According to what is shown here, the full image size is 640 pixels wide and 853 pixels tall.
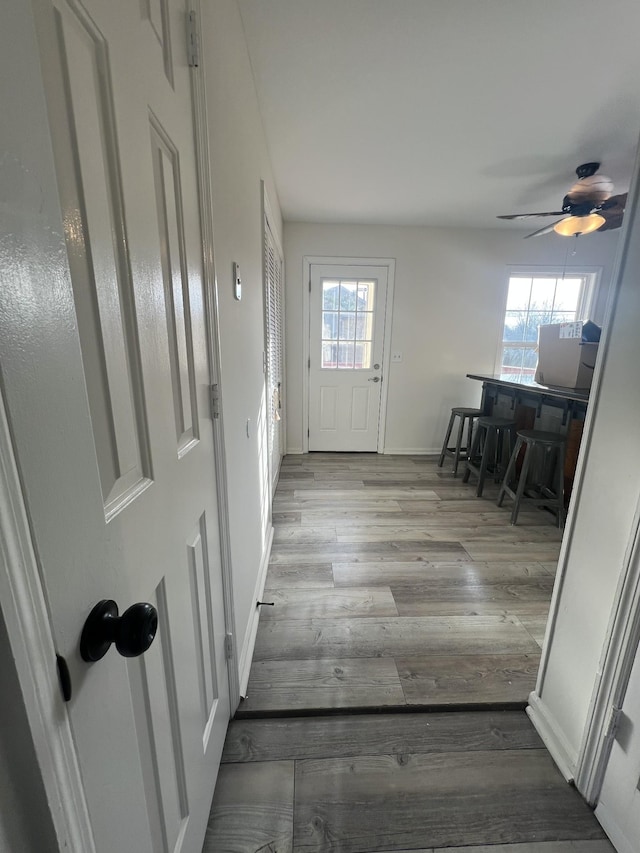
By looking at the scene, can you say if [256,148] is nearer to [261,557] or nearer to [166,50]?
[166,50]

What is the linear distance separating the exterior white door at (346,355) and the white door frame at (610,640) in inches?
119

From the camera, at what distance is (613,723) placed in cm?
94

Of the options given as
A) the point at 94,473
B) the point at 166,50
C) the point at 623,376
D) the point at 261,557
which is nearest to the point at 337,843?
the point at 261,557

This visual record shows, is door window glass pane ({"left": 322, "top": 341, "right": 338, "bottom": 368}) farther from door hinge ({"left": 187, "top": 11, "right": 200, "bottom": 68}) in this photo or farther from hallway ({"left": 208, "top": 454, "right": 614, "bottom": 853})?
door hinge ({"left": 187, "top": 11, "right": 200, "bottom": 68})

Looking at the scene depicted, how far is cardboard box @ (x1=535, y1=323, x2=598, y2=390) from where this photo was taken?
241 cm

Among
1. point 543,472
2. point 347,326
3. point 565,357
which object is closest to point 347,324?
point 347,326

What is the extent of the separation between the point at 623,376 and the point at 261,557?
1714 mm

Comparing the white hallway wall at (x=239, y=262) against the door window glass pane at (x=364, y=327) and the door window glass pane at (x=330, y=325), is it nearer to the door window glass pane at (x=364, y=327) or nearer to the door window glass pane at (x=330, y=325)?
the door window glass pane at (x=330, y=325)

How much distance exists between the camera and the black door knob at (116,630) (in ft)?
1.20

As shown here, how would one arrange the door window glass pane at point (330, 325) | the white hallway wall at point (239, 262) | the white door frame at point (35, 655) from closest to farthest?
the white door frame at point (35, 655), the white hallway wall at point (239, 262), the door window glass pane at point (330, 325)

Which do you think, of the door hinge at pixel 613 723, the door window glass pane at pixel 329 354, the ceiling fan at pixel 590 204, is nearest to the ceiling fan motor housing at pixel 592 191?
the ceiling fan at pixel 590 204

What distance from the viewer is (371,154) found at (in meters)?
2.37

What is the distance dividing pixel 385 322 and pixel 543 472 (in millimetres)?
2150

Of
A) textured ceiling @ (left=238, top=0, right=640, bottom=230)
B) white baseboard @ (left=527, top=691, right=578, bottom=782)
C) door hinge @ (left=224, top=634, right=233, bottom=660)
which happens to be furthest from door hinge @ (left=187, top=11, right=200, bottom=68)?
white baseboard @ (left=527, top=691, right=578, bottom=782)
